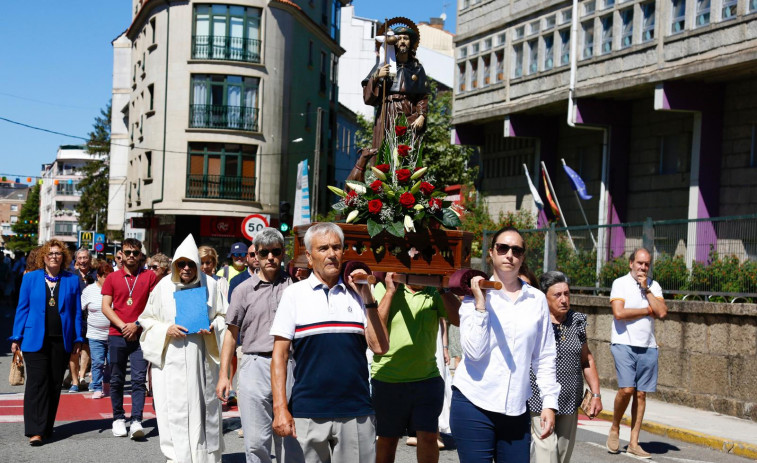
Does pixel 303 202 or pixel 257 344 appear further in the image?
pixel 303 202

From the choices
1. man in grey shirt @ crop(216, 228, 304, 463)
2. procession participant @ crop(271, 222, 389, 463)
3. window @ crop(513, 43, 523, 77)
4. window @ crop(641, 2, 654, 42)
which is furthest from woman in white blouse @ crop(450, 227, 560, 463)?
window @ crop(513, 43, 523, 77)

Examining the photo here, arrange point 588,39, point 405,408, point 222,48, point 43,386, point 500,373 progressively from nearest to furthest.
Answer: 1. point 500,373
2. point 405,408
3. point 43,386
4. point 588,39
5. point 222,48

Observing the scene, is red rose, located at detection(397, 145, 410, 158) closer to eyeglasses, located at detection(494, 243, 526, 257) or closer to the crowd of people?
the crowd of people

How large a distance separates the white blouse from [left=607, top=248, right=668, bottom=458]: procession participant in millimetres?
4866

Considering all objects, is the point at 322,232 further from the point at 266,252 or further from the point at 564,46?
the point at 564,46

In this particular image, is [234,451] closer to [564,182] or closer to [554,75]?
[554,75]

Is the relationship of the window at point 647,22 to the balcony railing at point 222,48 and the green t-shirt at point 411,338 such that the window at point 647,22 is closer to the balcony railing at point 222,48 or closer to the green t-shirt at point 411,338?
the green t-shirt at point 411,338

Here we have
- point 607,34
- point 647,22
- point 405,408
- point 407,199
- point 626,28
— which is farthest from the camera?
point 607,34

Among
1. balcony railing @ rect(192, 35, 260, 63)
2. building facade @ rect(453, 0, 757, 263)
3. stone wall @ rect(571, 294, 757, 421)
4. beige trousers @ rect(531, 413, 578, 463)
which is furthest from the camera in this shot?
balcony railing @ rect(192, 35, 260, 63)

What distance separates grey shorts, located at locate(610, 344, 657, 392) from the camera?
1032 centimetres

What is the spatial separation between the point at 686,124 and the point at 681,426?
11.9 m

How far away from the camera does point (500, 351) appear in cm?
557

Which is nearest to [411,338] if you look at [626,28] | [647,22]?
[647,22]

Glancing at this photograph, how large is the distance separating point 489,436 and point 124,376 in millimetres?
5949
